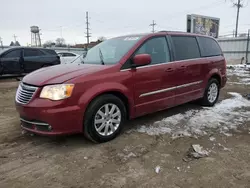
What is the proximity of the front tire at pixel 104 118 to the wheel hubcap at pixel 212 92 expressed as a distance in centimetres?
288

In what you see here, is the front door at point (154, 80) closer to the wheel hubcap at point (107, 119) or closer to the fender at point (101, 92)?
the fender at point (101, 92)

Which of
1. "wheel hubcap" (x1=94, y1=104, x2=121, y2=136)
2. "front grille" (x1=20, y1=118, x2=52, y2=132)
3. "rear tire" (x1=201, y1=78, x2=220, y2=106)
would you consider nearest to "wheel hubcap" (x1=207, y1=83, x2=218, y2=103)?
"rear tire" (x1=201, y1=78, x2=220, y2=106)

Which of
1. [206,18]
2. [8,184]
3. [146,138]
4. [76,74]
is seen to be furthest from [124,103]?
[206,18]

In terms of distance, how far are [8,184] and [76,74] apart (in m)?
1.62

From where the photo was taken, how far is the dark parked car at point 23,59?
34.0 ft

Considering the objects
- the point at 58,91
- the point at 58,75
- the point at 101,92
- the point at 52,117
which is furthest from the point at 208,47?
the point at 52,117

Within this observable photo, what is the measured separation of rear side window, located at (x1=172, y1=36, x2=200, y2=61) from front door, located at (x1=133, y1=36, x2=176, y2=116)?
306 mm

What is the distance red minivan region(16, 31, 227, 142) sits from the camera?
3.13 m

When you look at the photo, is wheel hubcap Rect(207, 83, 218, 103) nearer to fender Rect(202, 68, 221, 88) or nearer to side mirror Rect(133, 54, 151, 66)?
fender Rect(202, 68, 221, 88)

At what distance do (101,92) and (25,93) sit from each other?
1119 mm

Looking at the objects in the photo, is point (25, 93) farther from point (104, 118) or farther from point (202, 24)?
point (202, 24)

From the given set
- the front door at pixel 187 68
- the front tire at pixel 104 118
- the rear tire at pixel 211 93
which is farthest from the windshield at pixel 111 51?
the rear tire at pixel 211 93

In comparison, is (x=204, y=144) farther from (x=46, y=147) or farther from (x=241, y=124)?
(x=46, y=147)

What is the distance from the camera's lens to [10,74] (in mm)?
10633
